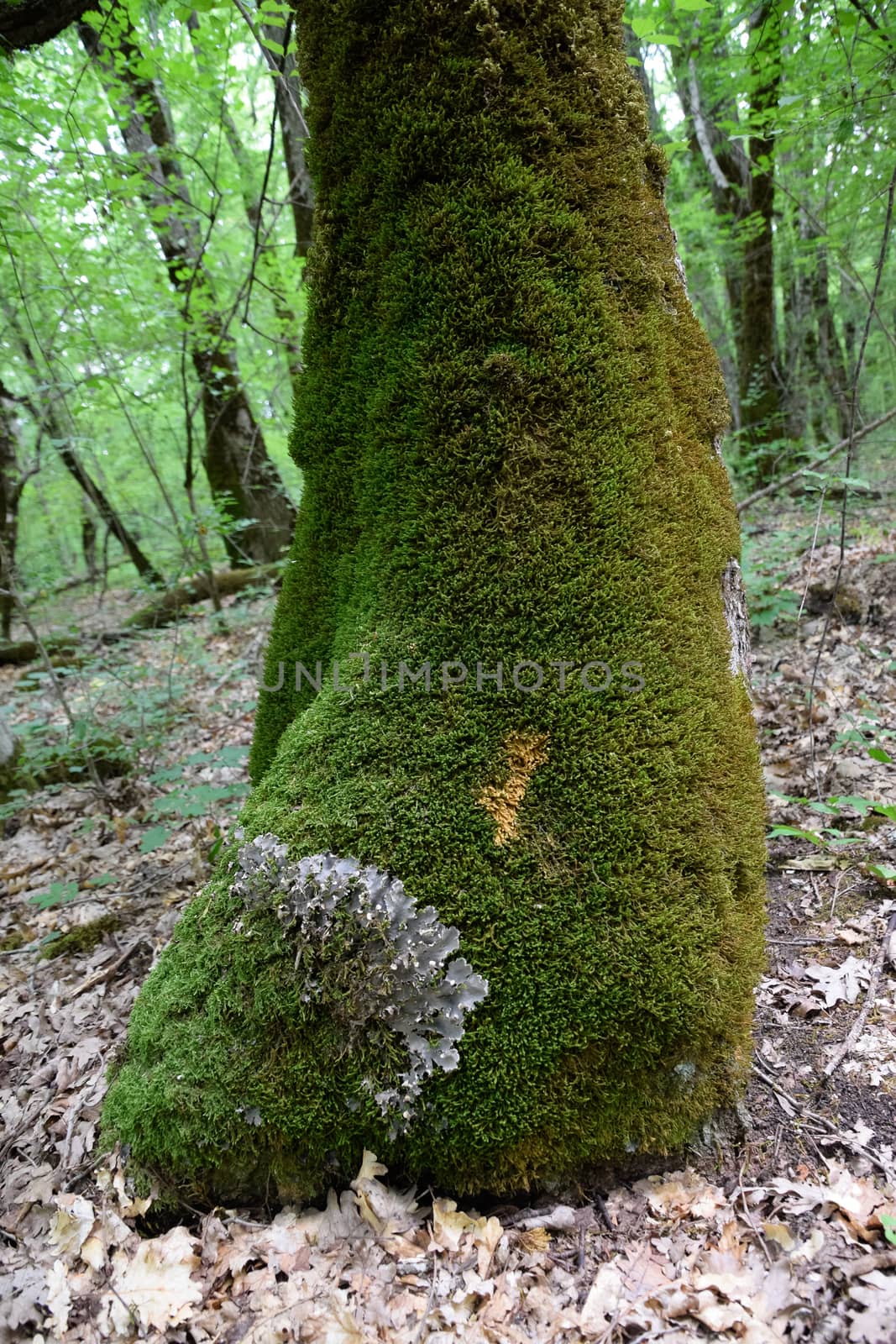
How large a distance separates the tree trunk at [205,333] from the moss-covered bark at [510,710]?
386cm

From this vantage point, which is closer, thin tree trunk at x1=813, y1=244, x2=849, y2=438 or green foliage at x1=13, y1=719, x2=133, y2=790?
green foliage at x1=13, y1=719, x2=133, y2=790

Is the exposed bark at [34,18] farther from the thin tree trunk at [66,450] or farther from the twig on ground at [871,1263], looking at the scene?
the twig on ground at [871,1263]

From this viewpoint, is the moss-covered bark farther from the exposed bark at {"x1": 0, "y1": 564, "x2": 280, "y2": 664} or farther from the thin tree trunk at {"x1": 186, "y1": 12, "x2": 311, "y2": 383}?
the exposed bark at {"x1": 0, "y1": 564, "x2": 280, "y2": 664}

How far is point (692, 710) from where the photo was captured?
1909 mm

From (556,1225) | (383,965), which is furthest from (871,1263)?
(383,965)

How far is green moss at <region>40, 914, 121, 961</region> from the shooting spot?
129 inches

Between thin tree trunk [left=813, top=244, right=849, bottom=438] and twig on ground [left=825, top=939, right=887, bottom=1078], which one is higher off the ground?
thin tree trunk [left=813, top=244, right=849, bottom=438]

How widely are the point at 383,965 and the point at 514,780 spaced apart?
0.60m

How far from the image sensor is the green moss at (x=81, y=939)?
10.8ft

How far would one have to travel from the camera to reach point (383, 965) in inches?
68.8

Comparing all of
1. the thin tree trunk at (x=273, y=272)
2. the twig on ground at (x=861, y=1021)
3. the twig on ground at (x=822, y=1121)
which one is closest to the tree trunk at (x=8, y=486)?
the thin tree trunk at (x=273, y=272)

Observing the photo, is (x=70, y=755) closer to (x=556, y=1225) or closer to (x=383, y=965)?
(x=383, y=965)

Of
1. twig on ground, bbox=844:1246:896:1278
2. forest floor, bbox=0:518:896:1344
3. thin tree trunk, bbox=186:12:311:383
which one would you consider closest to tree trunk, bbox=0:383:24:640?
thin tree trunk, bbox=186:12:311:383

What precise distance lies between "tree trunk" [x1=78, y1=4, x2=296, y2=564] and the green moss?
12.7ft
